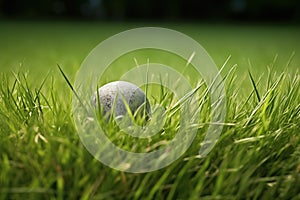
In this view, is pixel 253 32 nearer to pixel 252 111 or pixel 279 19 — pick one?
pixel 279 19

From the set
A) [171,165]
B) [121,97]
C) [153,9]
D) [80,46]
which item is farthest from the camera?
[153,9]

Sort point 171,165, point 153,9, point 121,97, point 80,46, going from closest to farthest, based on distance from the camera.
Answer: point 171,165 < point 121,97 < point 80,46 < point 153,9

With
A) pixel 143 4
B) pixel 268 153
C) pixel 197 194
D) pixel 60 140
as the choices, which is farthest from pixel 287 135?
pixel 143 4

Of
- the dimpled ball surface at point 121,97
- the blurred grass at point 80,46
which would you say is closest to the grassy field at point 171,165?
the dimpled ball surface at point 121,97

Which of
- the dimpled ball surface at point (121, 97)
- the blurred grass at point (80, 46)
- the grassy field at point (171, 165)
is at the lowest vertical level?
the blurred grass at point (80, 46)

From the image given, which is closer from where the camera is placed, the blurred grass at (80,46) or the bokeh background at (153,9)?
the blurred grass at (80,46)

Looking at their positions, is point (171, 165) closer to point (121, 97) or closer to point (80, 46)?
point (121, 97)

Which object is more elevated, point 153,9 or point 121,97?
point 121,97

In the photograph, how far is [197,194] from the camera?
4.80ft

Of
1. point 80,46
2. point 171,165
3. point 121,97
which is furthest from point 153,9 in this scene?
point 171,165

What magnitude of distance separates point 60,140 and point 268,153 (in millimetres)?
719

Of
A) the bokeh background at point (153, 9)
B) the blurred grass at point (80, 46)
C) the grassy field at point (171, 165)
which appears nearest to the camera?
the grassy field at point (171, 165)

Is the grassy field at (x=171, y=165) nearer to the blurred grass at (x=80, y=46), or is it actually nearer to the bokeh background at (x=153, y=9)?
the blurred grass at (x=80, y=46)

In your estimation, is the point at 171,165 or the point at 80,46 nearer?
the point at 171,165
